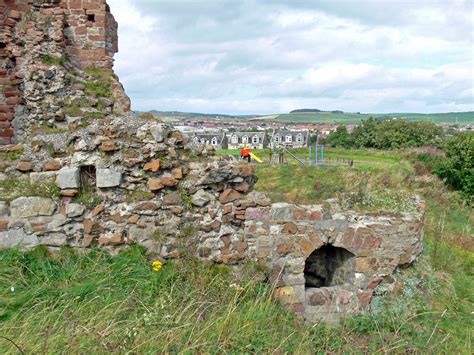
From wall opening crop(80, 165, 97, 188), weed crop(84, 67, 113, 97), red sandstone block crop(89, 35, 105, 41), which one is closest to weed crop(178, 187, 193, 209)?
wall opening crop(80, 165, 97, 188)

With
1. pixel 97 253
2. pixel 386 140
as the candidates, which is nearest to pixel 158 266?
pixel 97 253

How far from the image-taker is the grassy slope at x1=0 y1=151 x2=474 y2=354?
339cm

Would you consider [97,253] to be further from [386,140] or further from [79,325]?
[386,140]

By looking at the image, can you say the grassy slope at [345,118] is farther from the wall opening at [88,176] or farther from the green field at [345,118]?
the wall opening at [88,176]

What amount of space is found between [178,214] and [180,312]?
5.10ft

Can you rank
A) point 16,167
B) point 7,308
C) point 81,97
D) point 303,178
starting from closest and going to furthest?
point 7,308 < point 16,167 < point 81,97 < point 303,178

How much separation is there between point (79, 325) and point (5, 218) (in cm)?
223

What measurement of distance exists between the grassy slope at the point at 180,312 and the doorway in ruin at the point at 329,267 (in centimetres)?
61

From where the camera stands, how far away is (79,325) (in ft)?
11.2

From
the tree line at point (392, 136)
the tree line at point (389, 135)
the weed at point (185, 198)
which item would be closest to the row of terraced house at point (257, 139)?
the tree line at point (392, 136)

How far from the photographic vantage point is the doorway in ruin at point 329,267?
5.60 m

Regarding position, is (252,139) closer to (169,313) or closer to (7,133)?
(7,133)

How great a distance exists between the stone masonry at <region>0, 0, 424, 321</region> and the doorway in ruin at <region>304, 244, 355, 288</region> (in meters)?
0.04

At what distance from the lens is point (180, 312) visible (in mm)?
3889
